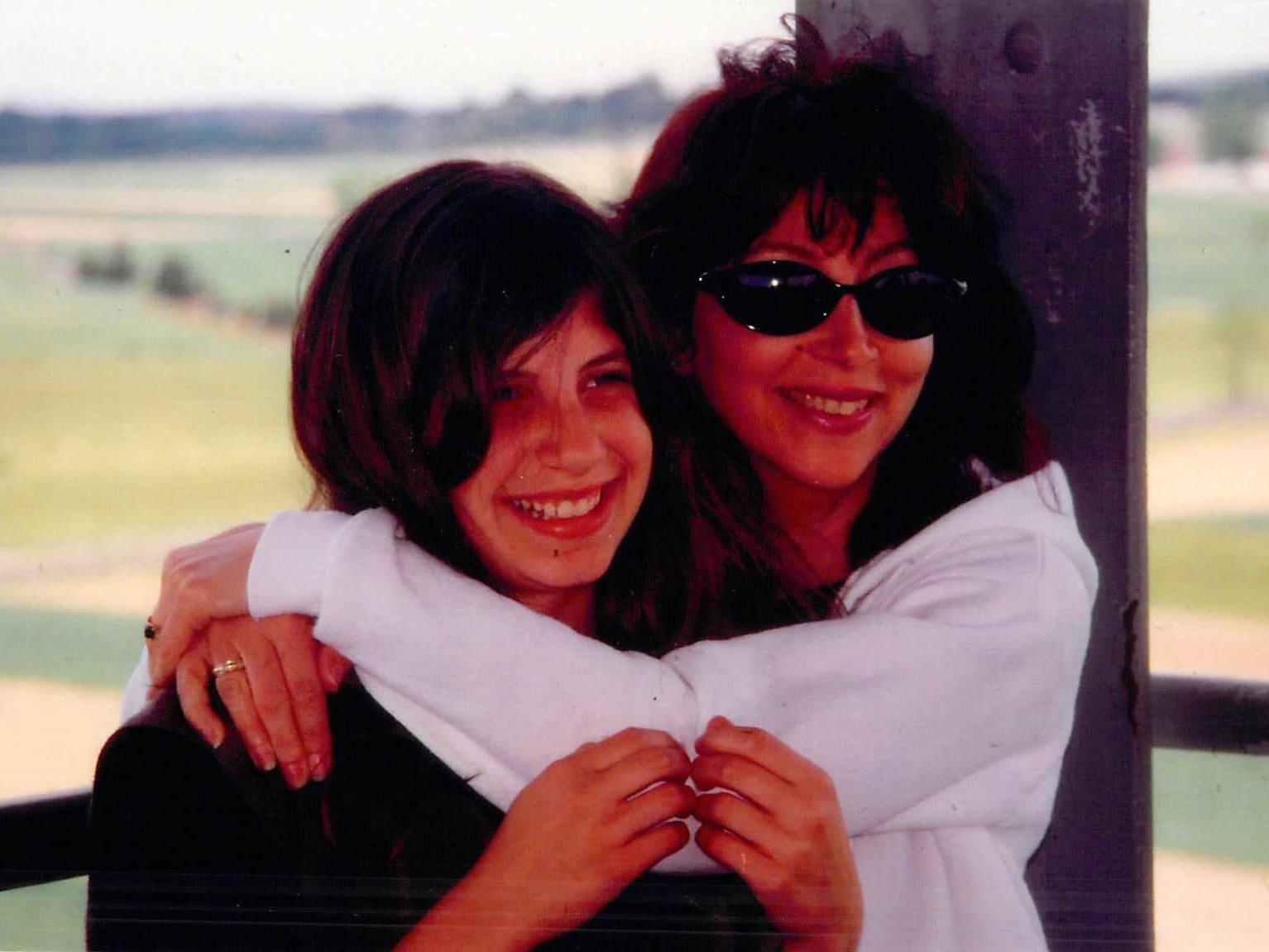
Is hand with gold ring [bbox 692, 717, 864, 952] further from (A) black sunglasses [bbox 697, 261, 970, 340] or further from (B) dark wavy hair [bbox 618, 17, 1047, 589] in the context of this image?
(A) black sunglasses [bbox 697, 261, 970, 340]

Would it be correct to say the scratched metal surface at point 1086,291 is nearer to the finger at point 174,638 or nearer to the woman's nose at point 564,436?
the woman's nose at point 564,436

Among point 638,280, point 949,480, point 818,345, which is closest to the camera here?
point 638,280

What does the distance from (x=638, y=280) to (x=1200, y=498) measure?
0.53m

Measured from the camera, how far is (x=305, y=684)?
1.13 metres

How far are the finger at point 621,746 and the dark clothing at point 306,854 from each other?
119 millimetres

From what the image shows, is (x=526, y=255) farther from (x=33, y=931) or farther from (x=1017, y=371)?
(x=33, y=931)

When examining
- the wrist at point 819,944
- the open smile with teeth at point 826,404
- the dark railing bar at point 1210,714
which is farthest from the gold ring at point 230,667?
the dark railing bar at point 1210,714

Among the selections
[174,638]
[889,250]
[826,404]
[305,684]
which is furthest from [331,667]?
[889,250]

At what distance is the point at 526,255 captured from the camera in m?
1.17

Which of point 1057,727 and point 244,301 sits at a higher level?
point 244,301

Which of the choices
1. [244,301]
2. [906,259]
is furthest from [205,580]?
[906,259]

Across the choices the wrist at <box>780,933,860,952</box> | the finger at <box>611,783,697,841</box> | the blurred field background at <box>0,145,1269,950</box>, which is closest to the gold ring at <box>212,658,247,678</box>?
the blurred field background at <box>0,145,1269,950</box>

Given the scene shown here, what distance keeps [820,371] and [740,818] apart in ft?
1.62

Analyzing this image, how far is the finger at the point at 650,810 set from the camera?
42.8 inches
